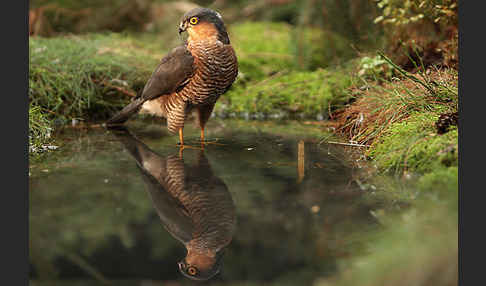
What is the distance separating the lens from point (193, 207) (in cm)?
232

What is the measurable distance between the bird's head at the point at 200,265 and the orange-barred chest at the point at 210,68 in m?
1.96

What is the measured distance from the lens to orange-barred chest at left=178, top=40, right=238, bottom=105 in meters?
3.54

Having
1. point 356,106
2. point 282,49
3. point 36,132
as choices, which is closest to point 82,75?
point 36,132

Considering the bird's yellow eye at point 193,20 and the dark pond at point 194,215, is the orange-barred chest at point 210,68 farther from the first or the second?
the dark pond at point 194,215

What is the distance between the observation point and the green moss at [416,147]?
2588mm

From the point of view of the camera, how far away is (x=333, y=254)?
1.76 meters

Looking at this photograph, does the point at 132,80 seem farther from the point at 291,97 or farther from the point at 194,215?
the point at 194,215

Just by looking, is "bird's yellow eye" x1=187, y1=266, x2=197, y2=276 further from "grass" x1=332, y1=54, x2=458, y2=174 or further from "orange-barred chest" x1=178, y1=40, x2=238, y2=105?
"orange-barred chest" x1=178, y1=40, x2=238, y2=105

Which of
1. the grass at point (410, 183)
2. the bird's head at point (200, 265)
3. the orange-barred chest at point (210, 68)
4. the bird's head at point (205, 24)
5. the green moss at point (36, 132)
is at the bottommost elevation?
the green moss at point (36, 132)

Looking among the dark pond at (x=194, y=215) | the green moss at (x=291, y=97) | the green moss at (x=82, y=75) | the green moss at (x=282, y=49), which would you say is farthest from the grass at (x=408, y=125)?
the green moss at (x=82, y=75)

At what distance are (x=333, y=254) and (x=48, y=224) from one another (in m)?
1.24

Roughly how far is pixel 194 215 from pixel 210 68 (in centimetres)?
162

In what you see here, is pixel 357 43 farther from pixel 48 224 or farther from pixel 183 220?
pixel 48 224

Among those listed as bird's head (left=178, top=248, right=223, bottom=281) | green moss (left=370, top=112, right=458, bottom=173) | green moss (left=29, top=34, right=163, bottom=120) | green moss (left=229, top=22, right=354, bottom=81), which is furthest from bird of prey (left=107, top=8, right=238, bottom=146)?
green moss (left=229, top=22, right=354, bottom=81)
